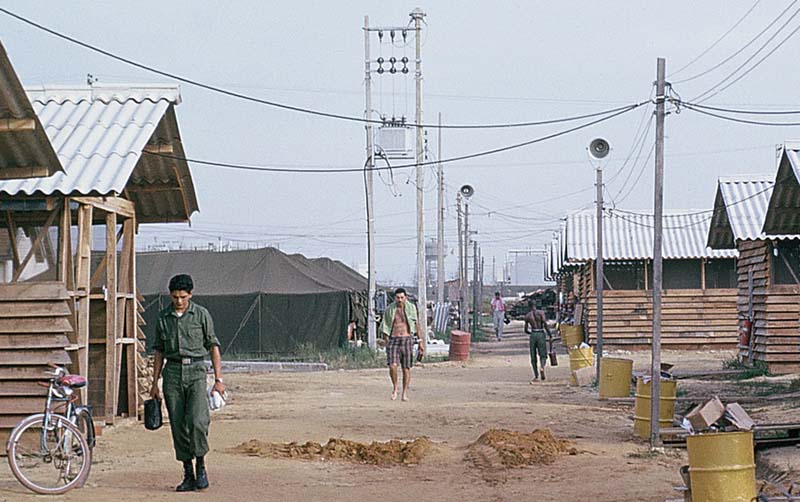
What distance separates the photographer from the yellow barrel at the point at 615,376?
1847 cm

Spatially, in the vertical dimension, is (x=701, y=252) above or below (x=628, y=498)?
above

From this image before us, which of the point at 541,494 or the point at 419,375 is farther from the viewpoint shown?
the point at 419,375

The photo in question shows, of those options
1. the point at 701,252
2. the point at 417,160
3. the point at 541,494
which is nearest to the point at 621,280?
the point at 701,252

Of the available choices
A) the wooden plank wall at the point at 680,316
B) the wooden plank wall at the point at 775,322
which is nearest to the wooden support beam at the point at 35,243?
the wooden plank wall at the point at 775,322

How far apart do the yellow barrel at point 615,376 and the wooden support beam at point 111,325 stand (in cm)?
762

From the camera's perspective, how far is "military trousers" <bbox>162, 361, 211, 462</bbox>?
10.4 metres

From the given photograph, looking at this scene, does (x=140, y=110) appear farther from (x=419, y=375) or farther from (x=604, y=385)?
(x=419, y=375)

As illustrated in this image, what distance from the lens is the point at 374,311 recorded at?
35.1 m

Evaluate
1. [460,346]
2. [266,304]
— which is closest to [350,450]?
[266,304]

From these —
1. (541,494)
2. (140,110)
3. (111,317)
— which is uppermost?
(140,110)

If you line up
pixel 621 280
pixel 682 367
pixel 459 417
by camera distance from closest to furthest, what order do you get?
pixel 459 417 < pixel 682 367 < pixel 621 280

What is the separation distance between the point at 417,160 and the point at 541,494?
25.8m

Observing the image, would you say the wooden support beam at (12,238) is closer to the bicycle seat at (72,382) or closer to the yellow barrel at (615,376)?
the bicycle seat at (72,382)

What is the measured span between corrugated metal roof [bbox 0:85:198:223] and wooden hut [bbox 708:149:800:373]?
38.2 ft
